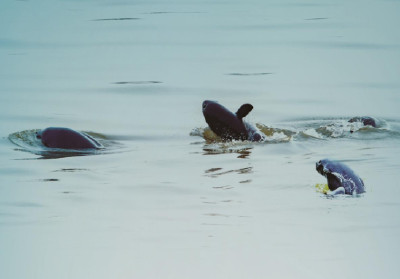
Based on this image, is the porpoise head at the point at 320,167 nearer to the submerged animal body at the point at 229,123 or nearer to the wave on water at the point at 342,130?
the submerged animal body at the point at 229,123

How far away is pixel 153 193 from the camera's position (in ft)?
33.1

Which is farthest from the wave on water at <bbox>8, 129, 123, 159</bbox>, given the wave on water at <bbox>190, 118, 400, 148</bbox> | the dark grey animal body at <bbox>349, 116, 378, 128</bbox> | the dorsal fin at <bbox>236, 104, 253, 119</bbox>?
the dark grey animal body at <bbox>349, 116, 378, 128</bbox>

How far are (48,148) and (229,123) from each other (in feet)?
9.17

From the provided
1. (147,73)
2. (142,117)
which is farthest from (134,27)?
(142,117)

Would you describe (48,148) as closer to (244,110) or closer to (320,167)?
(244,110)

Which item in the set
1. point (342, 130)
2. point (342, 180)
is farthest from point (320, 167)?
point (342, 130)

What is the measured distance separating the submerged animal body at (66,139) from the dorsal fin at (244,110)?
2.24m

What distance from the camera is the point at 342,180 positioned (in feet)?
32.8

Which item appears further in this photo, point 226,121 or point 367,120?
point 367,120

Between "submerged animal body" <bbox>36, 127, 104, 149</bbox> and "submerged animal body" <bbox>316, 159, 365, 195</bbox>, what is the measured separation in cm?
381

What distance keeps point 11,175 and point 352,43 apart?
12814 mm

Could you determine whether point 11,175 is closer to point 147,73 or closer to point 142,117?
point 142,117

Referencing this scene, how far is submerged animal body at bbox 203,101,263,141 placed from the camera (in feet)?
44.3

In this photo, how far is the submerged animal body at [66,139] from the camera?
12.6 m
